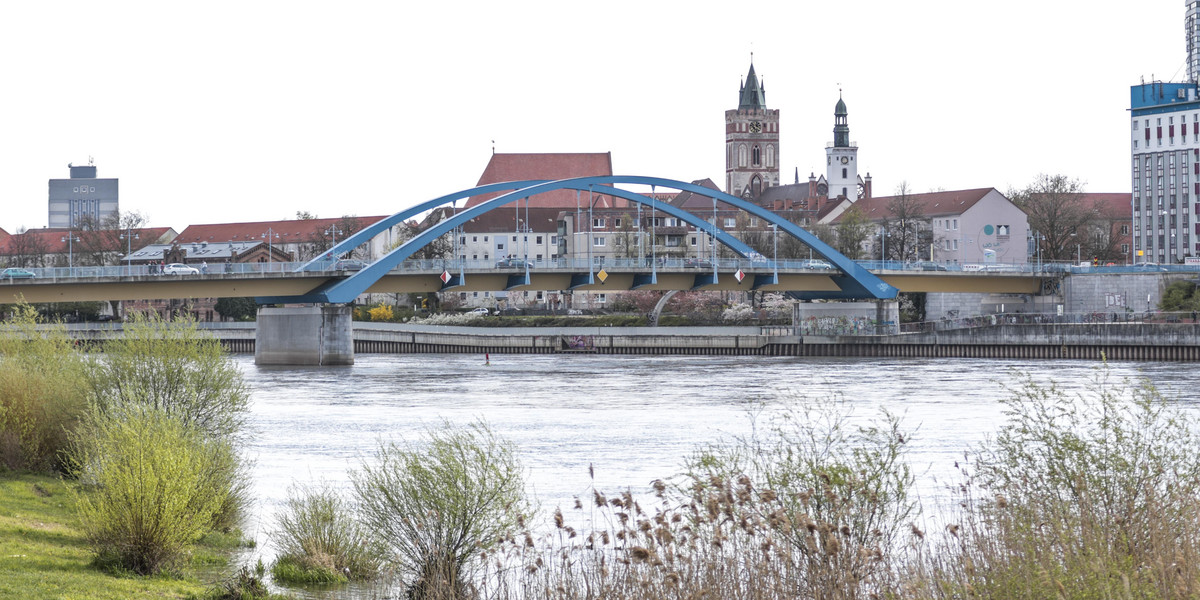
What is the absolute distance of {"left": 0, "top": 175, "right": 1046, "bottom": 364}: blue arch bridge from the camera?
63688mm

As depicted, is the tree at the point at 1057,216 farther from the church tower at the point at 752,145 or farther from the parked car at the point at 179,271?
the church tower at the point at 752,145

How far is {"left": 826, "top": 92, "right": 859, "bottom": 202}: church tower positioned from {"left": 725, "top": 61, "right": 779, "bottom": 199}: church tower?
25.1 feet

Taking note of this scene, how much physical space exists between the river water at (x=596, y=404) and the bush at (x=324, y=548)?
3.59 feet

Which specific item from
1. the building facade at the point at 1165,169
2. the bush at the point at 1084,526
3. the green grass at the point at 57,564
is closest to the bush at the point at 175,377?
the green grass at the point at 57,564

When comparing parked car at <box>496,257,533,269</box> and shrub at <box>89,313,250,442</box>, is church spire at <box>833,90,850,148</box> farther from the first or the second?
shrub at <box>89,313,250,442</box>

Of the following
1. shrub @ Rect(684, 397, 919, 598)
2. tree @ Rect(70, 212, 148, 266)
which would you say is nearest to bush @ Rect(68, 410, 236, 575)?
shrub @ Rect(684, 397, 919, 598)

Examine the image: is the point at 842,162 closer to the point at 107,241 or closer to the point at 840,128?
the point at 840,128

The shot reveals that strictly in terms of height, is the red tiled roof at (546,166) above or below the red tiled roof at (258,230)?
above

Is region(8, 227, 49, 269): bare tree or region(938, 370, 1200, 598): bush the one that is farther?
region(8, 227, 49, 269): bare tree

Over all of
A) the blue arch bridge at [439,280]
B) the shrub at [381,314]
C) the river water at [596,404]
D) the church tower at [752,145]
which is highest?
the church tower at [752,145]

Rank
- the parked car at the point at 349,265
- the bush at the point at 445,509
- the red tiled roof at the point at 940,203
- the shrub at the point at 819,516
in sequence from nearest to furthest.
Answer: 1. the shrub at the point at 819,516
2. the bush at the point at 445,509
3. the parked car at the point at 349,265
4. the red tiled roof at the point at 940,203

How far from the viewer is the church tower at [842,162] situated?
568 ft

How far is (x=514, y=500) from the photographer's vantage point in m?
13.7

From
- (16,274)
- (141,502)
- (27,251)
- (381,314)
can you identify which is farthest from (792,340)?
(27,251)
